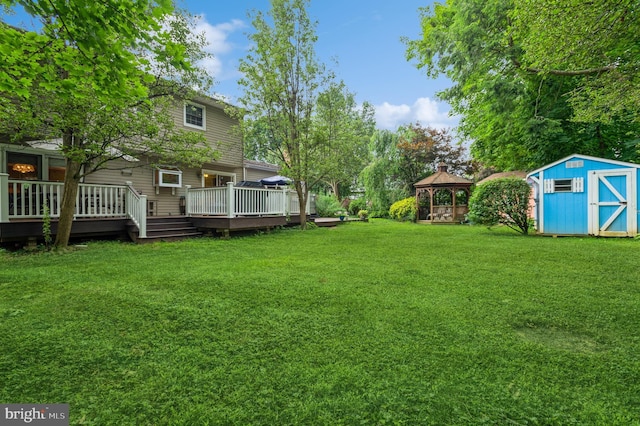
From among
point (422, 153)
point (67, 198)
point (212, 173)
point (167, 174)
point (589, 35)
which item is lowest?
point (67, 198)

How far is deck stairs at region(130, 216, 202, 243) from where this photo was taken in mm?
8578

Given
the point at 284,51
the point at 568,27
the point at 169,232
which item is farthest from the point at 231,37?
the point at 568,27

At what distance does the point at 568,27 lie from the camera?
4.77m

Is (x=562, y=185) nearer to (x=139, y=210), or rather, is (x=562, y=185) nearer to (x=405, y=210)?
(x=405, y=210)

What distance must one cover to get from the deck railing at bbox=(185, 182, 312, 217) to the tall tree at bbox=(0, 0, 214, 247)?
1497 millimetres

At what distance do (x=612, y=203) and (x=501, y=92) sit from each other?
14.9 ft

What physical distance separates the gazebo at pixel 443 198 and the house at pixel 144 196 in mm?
8325

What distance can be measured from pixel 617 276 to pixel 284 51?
35.6ft

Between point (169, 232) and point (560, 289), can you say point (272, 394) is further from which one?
point (169, 232)

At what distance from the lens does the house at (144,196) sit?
23.1 feet

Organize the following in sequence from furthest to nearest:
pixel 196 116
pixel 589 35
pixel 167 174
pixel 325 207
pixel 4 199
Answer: pixel 325 207
pixel 196 116
pixel 167 174
pixel 4 199
pixel 589 35

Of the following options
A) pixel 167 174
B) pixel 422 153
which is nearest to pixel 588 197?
pixel 422 153

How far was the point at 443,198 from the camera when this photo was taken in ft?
62.0

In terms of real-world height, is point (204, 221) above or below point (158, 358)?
above
